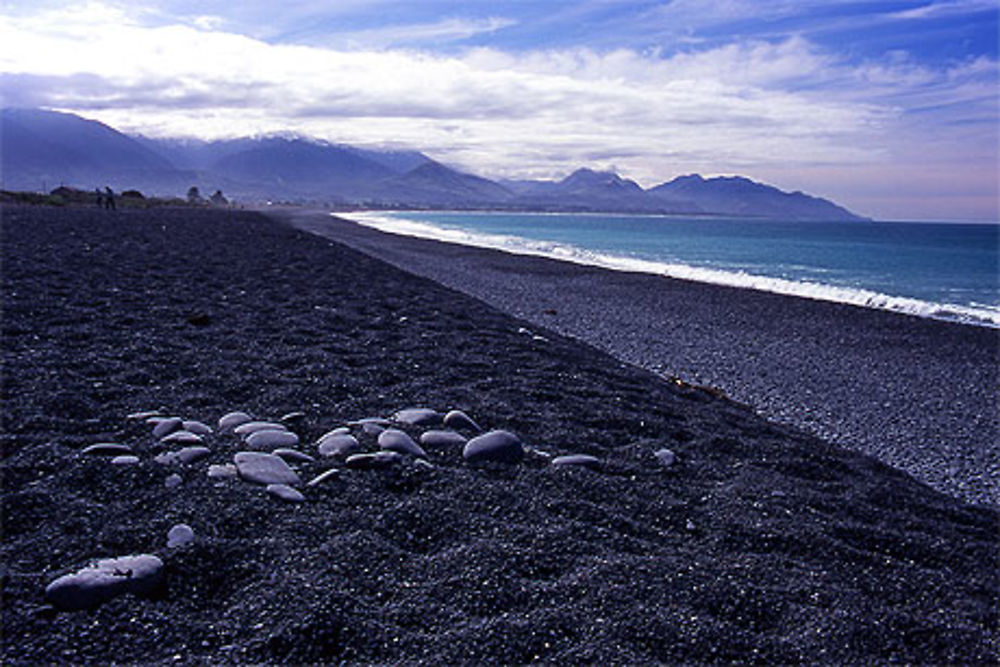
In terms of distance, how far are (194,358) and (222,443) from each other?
7.09ft

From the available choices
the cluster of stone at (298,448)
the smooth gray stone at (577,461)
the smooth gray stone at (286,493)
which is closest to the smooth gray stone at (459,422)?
the cluster of stone at (298,448)

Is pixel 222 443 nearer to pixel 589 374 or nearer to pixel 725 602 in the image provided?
pixel 725 602

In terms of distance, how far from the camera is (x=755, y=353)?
1005 centimetres

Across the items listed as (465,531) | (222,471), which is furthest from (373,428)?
(465,531)

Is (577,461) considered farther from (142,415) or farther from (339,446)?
(142,415)

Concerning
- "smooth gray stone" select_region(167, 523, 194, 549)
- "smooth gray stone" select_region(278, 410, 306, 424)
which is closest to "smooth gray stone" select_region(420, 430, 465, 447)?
"smooth gray stone" select_region(278, 410, 306, 424)

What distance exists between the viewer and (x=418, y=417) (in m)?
4.43

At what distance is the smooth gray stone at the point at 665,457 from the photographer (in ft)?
13.6

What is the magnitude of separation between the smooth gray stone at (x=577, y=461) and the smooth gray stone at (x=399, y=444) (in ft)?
2.41

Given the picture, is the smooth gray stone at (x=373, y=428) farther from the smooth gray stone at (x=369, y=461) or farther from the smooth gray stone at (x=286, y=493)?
the smooth gray stone at (x=286, y=493)

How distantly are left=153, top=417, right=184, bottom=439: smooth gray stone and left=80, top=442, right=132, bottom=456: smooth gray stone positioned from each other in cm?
27

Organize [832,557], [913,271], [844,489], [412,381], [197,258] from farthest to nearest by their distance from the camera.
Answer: [913,271] < [197,258] < [412,381] < [844,489] < [832,557]

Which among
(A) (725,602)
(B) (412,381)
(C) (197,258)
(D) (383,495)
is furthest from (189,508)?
(C) (197,258)

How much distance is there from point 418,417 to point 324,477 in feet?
3.66
